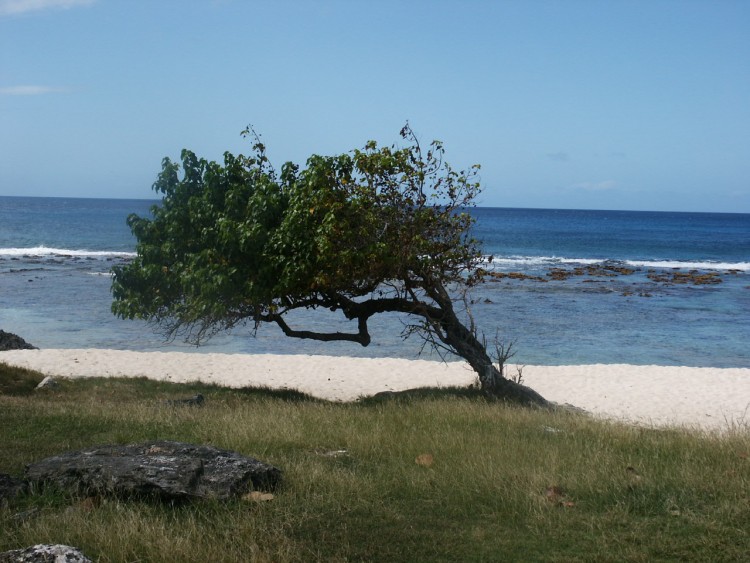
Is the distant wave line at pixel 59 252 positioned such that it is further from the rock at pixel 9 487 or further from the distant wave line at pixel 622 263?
the rock at pixel 9 487

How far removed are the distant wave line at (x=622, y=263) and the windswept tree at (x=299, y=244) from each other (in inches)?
1902

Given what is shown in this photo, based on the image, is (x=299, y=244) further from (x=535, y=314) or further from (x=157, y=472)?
(x=535, y=314)

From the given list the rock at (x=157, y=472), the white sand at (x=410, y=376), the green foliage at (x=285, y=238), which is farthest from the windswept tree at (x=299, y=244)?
the rock at (x=157, y=472)

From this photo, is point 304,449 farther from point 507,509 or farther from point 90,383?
point 90,383

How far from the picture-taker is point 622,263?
2712 inches

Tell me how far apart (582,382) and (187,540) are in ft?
57.9

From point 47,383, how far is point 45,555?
516 inches

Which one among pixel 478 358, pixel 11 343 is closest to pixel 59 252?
pixel 11 343

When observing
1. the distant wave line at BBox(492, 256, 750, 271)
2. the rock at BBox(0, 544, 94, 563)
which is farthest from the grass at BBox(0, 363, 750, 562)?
the distant wave line at BBox(492, 256, 750, 271)

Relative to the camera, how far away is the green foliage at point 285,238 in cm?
1510

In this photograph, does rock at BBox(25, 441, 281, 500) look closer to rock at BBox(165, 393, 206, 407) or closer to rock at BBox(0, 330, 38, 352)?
rock at BBox(165, 393, 206, 407)

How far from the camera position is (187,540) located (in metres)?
5.86

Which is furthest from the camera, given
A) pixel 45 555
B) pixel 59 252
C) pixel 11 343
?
pixel 59 252

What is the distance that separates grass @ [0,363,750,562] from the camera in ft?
20.1
